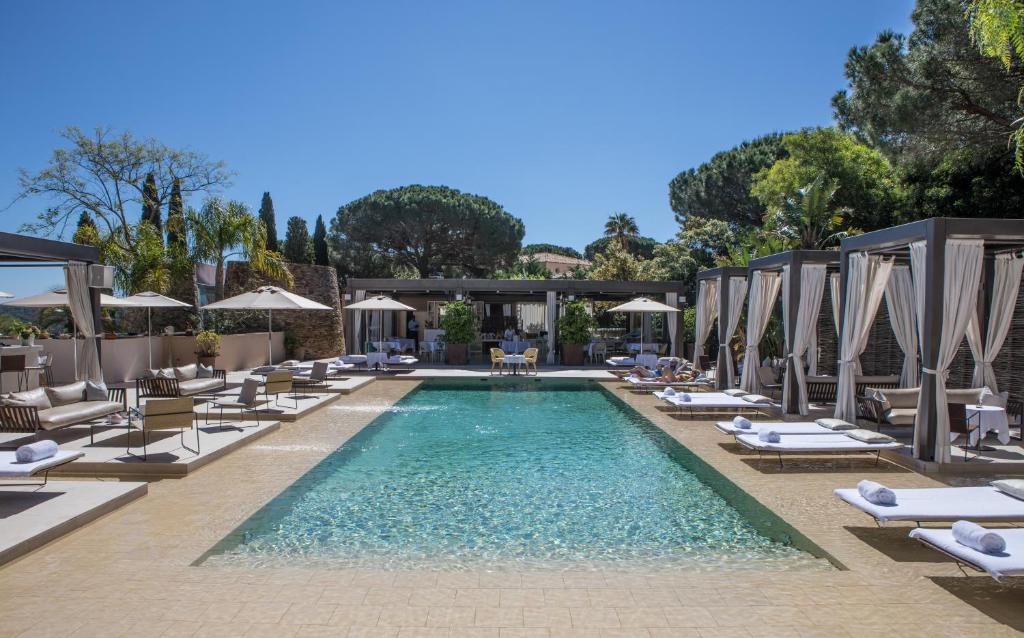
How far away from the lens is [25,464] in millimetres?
5461

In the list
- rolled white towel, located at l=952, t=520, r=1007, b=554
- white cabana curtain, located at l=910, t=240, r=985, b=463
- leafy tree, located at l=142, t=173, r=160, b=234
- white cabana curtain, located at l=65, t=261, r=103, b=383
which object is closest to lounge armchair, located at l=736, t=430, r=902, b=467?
white cabana curtain, located at l=910, t=240, r=985, b=463

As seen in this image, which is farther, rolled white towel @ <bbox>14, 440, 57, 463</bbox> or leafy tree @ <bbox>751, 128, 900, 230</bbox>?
leafy tree @ <bbox>751, 128, 900, 230</bbox>

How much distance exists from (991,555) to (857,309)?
5486mm

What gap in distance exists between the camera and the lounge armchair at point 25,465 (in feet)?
17.4

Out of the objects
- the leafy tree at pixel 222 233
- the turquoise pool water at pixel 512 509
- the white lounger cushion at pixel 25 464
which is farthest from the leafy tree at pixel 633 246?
the white lounger cushion at pixel 25 464

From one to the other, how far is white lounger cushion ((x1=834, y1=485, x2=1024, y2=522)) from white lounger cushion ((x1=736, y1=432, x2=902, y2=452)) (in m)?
1.89

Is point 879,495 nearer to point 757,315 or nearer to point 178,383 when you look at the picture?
point 757,315

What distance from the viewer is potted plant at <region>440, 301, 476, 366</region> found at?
1906 centimetres

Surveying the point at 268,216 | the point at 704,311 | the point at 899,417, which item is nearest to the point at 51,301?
the point at 704,311

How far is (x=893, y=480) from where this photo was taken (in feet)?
21.6

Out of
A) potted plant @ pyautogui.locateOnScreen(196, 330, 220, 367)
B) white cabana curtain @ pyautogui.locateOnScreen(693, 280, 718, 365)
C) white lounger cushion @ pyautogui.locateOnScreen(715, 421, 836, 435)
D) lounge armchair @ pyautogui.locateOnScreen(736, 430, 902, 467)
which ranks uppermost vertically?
white cabana curtain @ pyautogui.locateOnScreen(693, 280, 718, 365)

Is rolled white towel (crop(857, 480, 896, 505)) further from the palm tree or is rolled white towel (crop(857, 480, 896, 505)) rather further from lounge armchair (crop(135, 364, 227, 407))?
the palm tree

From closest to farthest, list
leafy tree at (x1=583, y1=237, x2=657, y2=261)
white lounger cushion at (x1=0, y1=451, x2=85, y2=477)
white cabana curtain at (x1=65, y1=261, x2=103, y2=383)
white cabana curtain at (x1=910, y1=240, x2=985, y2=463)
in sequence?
white lounger cushion at (x1=0, y1=451, x2=85, y2=477) → white cabana curtain at (x1=910, y1=240, x2=985, y2=463) → white cabana curtain at (x1=65, y1=261, x2=103, y2=383) → leafy tree at (x1=583, y1=237, x2=657, y2=261)

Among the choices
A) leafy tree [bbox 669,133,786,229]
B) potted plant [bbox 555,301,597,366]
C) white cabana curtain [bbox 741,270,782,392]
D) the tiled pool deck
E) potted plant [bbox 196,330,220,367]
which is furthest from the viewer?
leafy tree [bbox 669,133,786,229]
